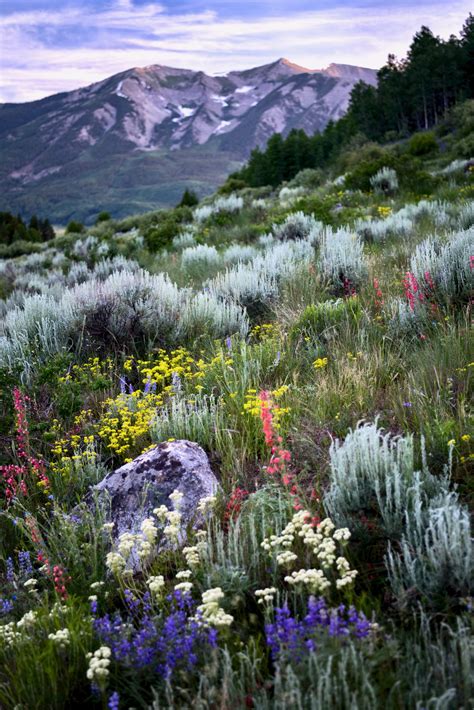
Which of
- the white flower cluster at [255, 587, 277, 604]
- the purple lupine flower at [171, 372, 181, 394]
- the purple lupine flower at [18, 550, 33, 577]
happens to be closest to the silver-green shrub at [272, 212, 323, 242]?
the purple lupine flower at [171, 372, 181, 394]

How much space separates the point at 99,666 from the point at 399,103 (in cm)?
6274

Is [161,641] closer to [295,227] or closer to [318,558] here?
[318,558]

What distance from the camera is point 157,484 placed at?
335 cm

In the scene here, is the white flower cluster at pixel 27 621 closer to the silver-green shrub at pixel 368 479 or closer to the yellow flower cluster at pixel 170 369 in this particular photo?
the silver-green shrub at pixel 368 479

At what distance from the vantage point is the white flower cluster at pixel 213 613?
2051mm

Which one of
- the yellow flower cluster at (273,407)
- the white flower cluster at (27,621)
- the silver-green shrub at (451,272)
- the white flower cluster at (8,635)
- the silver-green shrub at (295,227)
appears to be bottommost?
the white flower cluster at (8,635)

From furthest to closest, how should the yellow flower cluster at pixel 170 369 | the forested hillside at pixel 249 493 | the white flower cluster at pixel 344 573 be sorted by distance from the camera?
the yellow flower cluster at pixel 170 369, the white flower cluster at pixel 344 573, the forested hillside at pixel 249 493

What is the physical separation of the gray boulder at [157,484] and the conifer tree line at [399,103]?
4924 cm

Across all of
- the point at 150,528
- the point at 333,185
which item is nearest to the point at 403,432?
the point at 150,528

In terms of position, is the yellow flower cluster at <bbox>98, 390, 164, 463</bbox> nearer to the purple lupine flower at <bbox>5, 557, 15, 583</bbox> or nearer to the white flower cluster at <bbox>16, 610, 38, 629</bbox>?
the purple lupine flower at <bbox>5, 557, 15, 583</bbox>

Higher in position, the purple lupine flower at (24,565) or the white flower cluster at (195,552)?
the white flower cluster at (195,552)

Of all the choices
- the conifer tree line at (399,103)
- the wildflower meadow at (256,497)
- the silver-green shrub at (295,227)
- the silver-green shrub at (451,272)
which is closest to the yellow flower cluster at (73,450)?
the wildflower meadow at (256,497)

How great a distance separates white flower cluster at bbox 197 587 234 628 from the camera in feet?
6.73

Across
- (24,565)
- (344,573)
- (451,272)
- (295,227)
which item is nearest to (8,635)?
(24,565)
